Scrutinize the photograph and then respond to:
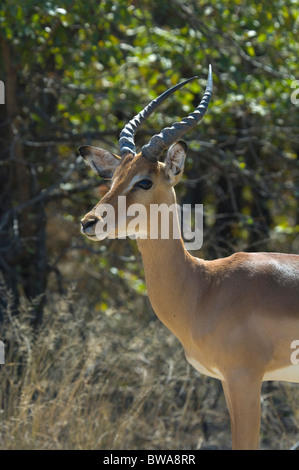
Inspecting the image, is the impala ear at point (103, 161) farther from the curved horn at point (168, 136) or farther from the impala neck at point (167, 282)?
the impala neck at point (167, 282)

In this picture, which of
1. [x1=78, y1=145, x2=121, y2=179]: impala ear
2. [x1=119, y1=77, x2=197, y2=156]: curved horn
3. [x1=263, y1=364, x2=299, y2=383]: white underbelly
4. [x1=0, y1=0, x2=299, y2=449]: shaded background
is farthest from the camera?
[x1=0, y1=0, x2=299, y2=449]: shaded background

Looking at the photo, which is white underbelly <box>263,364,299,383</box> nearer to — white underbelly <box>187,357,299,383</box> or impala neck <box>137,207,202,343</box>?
white underbelly <box>187,357,299,383</box>

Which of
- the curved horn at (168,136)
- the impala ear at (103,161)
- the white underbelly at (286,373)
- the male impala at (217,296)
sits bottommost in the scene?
the white underbelly at (286,373)

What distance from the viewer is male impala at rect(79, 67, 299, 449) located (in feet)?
14.3

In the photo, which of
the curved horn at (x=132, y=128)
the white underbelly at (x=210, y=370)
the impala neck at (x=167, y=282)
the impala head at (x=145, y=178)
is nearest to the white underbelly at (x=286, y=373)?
the white underbelly at (x=210, y=370)

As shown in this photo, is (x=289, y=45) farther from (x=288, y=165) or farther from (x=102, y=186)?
(x=102, y=186)

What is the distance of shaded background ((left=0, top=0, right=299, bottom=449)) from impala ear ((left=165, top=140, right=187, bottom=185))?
2.21 metres

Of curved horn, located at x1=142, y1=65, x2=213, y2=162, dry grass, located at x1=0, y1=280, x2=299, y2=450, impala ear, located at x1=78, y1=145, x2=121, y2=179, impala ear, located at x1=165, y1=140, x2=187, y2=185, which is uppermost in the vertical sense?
curved horn, located at x1=142, y1=65, x2=213, y2=162

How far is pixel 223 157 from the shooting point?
816 centimetres

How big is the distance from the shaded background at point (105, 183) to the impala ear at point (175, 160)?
2.21 metres

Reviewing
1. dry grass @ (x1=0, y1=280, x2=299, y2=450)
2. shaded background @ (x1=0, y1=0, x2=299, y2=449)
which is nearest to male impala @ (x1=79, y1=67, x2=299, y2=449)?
dry grass @ (x1=0, y1=280, x2=299, y2=450)

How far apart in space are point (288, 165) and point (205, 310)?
5.99 metres

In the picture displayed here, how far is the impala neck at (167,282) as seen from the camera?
15.4ft
